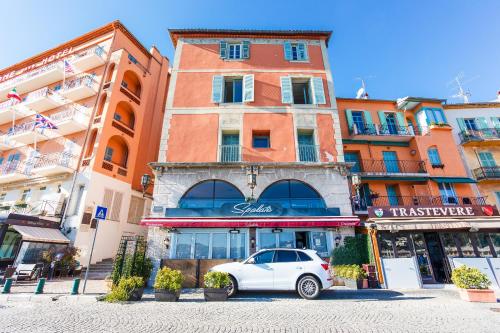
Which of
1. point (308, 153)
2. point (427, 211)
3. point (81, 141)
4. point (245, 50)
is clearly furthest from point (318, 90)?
point (81, 141)

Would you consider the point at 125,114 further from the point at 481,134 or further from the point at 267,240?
the point at 481,134

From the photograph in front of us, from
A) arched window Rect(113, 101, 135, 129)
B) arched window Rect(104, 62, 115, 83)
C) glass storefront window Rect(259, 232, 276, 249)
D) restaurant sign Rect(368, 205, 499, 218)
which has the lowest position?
glass storefront window Rect(259, 232, 276, 249)

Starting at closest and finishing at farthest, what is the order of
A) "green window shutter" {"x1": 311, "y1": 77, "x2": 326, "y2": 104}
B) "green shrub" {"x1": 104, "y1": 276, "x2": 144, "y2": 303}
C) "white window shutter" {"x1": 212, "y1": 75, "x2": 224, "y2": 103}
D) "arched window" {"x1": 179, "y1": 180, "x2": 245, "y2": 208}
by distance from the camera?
"green shrub" {"x1": 104, "y1": 276, "x2": 144, "y2": 303}, "arched window" {"x1": 179, "y1": 180, "x2": 245, "y2": 208}, "white window shutter" {"x1": 212, "y1": 75, "x2": 224, "y2": 103}, "green window shutter" {"x1": 311, "y1": 77, "x2": 326, "y2": 104}

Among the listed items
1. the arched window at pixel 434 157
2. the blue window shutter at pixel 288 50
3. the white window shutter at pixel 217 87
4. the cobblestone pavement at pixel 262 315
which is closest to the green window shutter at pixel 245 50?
the white window shutter at pixel 217 87

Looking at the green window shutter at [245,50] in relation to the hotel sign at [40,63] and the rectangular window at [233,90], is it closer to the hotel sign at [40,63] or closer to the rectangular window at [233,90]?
the rectangular window at [233,90]

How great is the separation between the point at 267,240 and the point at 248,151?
5112 millimetres

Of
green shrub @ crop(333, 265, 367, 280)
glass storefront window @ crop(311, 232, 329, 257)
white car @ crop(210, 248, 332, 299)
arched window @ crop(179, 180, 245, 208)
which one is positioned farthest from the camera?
arched window @ crop(179, 180, 245, 208)

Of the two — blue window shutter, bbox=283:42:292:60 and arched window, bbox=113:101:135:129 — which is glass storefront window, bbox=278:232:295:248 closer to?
blue window shutter, bbox=283:42:292:60

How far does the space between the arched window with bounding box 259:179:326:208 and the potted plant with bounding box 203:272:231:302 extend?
5.38 meters

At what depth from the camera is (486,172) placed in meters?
19.0

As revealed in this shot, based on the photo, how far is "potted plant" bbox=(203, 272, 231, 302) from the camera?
767 cm

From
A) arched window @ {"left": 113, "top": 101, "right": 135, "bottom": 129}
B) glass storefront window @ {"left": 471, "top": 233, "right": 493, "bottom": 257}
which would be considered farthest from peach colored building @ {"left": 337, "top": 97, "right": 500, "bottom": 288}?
arched window @ {"left": 113, "top": 101, "right": 135, "bottom": 129}

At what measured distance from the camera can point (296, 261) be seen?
805 cm

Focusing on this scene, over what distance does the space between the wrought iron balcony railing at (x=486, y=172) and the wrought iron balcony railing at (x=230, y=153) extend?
64.0ft
